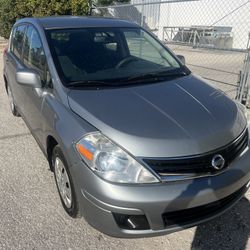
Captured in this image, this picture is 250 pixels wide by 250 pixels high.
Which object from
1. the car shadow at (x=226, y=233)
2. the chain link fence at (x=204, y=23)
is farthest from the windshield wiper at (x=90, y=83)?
the chain link fence at (x=204, y=23)

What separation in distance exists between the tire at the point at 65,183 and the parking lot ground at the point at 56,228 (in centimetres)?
14

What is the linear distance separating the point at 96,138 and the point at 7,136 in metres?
2.92

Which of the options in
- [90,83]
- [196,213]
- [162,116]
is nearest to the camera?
[196,213]

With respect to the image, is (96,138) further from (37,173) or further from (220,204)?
(37,173)

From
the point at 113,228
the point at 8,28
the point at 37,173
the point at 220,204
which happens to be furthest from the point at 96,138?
the point at 8,28

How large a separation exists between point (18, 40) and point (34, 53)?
117cm

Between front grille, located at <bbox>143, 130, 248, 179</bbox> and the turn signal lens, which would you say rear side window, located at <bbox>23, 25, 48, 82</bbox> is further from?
front grille, located at <bbox>143, 130, 248, 179</bbox>

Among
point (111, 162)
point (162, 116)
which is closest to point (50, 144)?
point (111, 162)

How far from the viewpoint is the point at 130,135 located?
96.0 inches

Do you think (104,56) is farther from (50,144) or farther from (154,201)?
(154,201)

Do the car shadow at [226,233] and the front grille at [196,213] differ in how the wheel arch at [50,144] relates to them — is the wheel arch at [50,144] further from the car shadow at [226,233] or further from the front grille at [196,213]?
the car shadow at [226,233]

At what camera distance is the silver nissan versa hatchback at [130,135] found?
2.35 m

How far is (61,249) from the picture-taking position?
2697 millimetres

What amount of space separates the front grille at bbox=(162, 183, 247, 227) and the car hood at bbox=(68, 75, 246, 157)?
1.45ft
